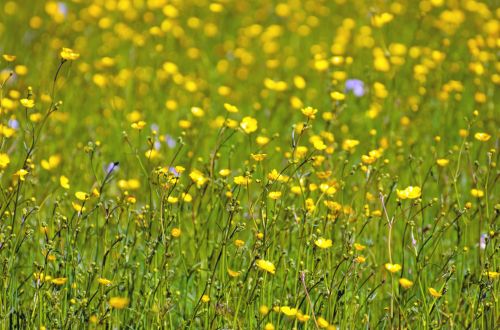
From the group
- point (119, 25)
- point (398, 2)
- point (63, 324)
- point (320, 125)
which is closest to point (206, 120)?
point (320, 125)

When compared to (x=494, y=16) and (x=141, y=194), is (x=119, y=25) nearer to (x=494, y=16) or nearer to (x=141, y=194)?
(x=141, y=194)

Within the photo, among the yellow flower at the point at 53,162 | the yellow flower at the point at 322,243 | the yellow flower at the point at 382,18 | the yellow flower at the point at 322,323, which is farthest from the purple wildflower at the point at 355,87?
the yellow flower at the point at 322,323

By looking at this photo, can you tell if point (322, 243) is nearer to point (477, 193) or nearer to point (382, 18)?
point (477, 193)

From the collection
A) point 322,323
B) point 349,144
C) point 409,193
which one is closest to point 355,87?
point 349,144

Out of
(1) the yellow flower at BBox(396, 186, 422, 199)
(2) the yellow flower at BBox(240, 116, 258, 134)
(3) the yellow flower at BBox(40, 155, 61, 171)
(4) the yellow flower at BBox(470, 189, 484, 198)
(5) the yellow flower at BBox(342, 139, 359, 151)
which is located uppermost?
(1) the yellow flower at BBox(396, 186, 422, 199)

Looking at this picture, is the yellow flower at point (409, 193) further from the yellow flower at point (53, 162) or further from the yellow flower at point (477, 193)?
the yellow flower at point (53, 162)

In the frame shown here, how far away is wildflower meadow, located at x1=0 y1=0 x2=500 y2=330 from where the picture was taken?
2369mm

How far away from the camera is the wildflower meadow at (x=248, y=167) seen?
2.37 metres

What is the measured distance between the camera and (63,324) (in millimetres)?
2281

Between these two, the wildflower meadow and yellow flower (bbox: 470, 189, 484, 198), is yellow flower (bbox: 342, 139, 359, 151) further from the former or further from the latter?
yellow flower (bbox: 470, 189, 484, 198)

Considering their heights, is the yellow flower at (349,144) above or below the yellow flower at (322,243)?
below

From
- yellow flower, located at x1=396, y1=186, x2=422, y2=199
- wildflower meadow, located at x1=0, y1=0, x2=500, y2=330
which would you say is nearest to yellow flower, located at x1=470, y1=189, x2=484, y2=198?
wildflower meadow, located at x1=0, y1=0, x2=500, y2=330

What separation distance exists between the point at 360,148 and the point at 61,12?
2377 mm

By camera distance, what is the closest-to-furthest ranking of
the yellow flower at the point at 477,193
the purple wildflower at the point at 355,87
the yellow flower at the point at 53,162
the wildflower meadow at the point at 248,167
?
the wildflower meadow at the point at 248,167
the yellow flower at the point at 477,193
the yellow flower at the point at 53,162
the purple wildflower at the point at 355,87
